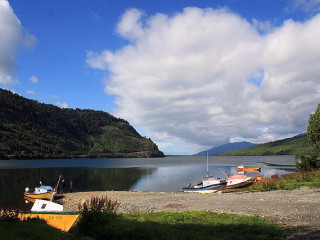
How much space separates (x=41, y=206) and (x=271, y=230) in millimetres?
17118

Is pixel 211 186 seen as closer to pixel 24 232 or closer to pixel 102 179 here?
pixel 24 232

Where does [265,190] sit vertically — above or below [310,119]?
below

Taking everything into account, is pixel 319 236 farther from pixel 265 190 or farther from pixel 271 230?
pixel 265 190

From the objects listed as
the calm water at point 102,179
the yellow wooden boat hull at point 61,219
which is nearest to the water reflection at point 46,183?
the calm water at point 102,179

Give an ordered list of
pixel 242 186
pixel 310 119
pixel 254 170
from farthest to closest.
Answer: pixel 254 170 < pixel 310 119 < pixel 242 186

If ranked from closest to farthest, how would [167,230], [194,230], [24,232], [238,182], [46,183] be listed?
1. [24,232]
2. [167,230]
3. [194,230]
4. [238,182]
5. [46,183]

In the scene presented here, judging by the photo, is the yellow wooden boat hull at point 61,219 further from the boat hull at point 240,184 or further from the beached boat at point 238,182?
the beached boat at point 238,182

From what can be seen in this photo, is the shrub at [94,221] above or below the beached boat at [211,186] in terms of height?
above

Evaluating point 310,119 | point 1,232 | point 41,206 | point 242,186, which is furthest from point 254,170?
point 1,232

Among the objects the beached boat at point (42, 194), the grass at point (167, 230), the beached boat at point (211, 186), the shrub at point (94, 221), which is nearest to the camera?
the grass at point (167, 230)

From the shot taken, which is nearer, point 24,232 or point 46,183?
point 24,232

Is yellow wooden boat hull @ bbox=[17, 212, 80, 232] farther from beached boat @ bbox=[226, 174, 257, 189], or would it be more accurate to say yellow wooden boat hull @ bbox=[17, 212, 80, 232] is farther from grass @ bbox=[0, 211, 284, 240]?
beached boat @ bbox=[226, 174, 257, 189]

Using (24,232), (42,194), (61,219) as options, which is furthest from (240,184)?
(24,232)

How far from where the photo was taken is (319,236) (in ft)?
42.7
